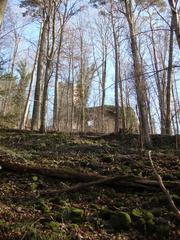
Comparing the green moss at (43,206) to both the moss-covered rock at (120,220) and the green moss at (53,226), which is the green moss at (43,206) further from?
the moss-covered rock at (120,220)

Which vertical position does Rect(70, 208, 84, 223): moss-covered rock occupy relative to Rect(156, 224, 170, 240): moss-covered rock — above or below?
Answer: above

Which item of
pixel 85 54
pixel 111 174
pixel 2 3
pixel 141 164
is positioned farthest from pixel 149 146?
pixel 85 54

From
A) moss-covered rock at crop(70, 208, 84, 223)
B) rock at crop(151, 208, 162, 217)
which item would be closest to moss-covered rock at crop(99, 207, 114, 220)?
moss-covered rock at crop(70, 208, 84, 223)

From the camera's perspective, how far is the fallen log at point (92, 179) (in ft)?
22.7

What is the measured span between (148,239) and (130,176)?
1865 mm

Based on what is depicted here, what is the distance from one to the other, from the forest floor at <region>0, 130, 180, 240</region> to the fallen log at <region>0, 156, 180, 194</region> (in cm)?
8

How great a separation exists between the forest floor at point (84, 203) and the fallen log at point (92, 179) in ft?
0.25

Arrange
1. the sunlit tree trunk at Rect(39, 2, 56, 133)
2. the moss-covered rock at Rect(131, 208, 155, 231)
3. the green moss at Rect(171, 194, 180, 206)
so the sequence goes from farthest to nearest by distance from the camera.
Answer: the sunlit tree trunk at Rect(39, 2, 56, 133), the green moss at Rect(171, 194, 180, 206), the moss-covered rock at Rect(131, 208, 155, 231)

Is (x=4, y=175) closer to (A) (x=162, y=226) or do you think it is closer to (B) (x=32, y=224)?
(B) (x=32, y=224)

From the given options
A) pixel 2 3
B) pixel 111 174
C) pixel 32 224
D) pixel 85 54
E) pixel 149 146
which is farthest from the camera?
pixel 85 54

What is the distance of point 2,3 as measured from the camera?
6.06m

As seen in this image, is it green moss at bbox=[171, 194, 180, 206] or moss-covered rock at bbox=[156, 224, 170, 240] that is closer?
moss-covered rock at bbox=[156, 224, 170, 240]

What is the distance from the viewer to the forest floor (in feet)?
17.4

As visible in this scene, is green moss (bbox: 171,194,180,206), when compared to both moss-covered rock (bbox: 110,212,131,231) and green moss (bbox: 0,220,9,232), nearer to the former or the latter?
moss-covered rock (bbox: 110,212,131,231)
